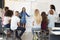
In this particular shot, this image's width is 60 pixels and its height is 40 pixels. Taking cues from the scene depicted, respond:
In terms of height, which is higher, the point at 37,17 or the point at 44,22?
the point at 37,17

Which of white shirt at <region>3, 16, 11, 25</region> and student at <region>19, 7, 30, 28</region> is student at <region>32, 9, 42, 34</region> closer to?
student at <region>19, 7, 30, 28</region>

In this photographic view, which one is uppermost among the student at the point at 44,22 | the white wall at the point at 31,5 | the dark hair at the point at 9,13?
the white wall at the point at 31,5

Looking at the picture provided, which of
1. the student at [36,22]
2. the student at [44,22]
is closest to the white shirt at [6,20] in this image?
the student at [36,22]

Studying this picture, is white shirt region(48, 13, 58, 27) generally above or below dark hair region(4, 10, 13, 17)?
below

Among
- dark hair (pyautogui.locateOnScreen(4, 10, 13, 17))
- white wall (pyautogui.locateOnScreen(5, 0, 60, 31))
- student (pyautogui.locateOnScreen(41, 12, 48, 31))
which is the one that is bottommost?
student (pyautogui.locateOnScreen(41, 12, 48, 31))

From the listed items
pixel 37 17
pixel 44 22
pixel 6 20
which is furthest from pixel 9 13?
pixel 44 22

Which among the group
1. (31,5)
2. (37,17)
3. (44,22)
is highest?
(31,5)

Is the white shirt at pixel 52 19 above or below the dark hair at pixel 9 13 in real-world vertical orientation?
below

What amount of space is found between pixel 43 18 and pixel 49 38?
46 cm

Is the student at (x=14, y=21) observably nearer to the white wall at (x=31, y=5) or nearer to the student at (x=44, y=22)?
the white wall at (x=31, y=5)

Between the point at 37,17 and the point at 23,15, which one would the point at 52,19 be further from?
the point at 23,15

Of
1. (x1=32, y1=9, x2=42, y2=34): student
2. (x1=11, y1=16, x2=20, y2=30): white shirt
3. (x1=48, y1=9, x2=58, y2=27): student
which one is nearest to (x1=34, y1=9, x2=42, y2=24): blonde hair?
(x1=32, y1=9, x2=42, y2=34): student

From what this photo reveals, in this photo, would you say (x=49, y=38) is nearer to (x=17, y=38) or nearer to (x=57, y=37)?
(x=57, y=37)

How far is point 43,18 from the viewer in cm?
428
